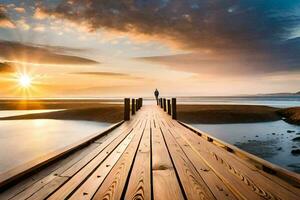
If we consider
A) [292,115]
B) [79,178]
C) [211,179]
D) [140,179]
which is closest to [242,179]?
[211,179]

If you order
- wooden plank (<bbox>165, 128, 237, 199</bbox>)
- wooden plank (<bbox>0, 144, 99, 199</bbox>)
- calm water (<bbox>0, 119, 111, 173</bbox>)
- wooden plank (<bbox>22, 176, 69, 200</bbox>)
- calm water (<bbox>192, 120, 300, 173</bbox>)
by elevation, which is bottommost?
calm water (<bbox>0, 119, 111, 173</bbox>)

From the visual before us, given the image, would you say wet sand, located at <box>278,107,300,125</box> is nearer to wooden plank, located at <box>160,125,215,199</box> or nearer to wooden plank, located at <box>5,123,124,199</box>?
wooden plank, located at <box>160,125,215,199</box>

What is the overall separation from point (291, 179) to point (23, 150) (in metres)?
17.2

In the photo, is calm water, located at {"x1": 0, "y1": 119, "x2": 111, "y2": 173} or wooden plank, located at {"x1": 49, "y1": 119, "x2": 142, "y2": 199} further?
calm water, located at {"x1": 0, "y1": 119, "x2": 111, "y2": 173}

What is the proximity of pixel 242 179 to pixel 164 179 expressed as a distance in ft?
3.46

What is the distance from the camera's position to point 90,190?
117 inches

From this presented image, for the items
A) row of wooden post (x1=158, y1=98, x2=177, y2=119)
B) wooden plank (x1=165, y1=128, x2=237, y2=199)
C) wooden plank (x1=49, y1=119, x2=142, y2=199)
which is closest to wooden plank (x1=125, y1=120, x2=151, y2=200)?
wooden plank (x1=49, y1=119, x2=142, y2=199)

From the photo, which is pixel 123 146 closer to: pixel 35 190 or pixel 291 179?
pixel 35 190

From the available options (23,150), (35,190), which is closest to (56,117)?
(23,150)

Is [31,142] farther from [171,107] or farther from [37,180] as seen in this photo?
[37,180]

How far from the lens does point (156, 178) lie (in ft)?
11.3

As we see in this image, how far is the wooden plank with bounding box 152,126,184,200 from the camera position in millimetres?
2859

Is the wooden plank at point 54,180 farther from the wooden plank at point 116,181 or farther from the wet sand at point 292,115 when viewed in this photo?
the wet sand at point 292,115

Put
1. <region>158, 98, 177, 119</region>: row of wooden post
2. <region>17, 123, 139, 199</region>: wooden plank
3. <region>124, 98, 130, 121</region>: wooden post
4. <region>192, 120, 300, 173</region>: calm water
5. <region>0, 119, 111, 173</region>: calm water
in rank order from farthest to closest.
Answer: <region>0, 119, 111, 173</region>: calm water, <region>158, 98, 177, 119</region>: row of wooden post, <region>124, 98, 130, 121</region>: wooden post, <region>192, 120, 300, 173</region>: calm water, <region>17, 123, 139, 199</region>: wooden plank
